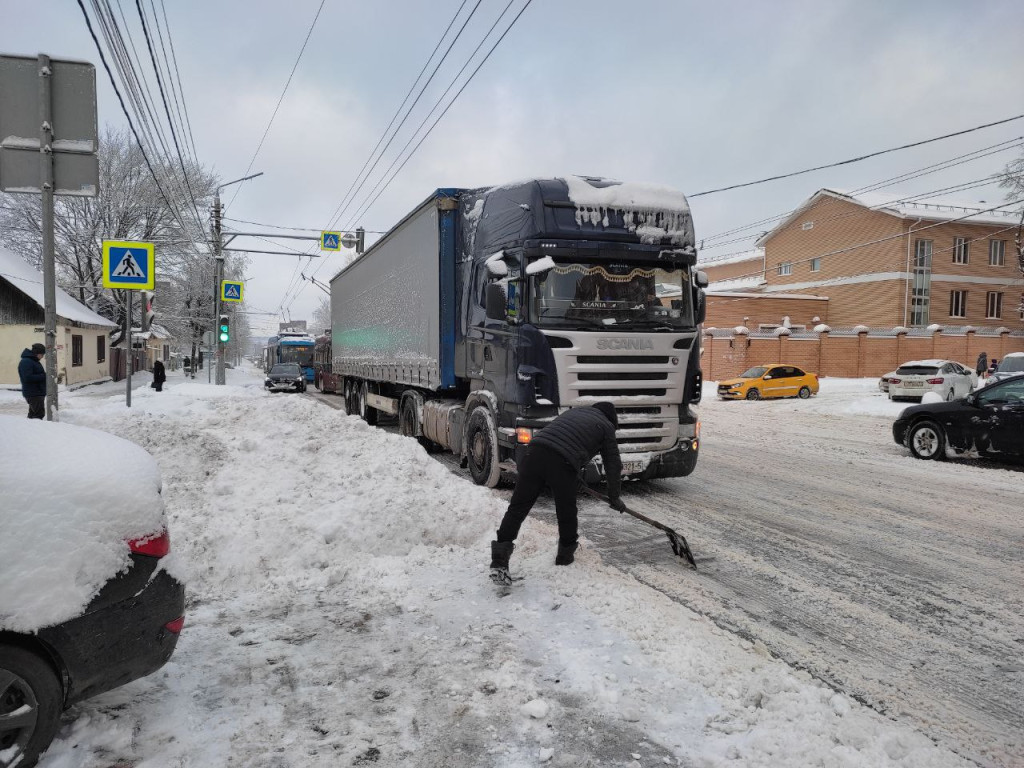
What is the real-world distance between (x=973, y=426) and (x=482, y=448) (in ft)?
26.5

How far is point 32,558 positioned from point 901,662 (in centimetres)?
442

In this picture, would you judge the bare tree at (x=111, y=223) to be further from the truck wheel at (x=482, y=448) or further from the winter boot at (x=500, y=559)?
the winter boot at (x=500, y=559)

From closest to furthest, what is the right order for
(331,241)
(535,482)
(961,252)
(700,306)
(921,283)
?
(535,482)
(700,306)
(331,241)
(921,283)
(961,252)

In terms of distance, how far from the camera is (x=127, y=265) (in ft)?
31.3

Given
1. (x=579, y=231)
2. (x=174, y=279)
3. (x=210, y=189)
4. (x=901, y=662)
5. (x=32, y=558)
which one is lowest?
(x=901, y=662)

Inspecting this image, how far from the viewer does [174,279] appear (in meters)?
35.8

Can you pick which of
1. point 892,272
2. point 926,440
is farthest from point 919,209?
point 926,440

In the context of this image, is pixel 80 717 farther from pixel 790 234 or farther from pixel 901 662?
pixel 790 234

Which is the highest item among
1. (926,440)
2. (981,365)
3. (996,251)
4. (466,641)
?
(996,251)

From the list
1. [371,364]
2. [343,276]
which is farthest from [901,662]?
[343,276]

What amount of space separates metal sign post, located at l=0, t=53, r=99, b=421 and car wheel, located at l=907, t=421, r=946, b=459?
12433 millimetres

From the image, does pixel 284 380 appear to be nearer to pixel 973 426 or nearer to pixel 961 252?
pixel 973 426

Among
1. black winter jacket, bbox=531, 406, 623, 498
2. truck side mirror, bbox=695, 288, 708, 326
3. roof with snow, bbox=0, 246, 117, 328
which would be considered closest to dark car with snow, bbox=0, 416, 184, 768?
black winter jacket, bbox=531, 406, 623, 498

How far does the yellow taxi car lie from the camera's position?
2714cm
